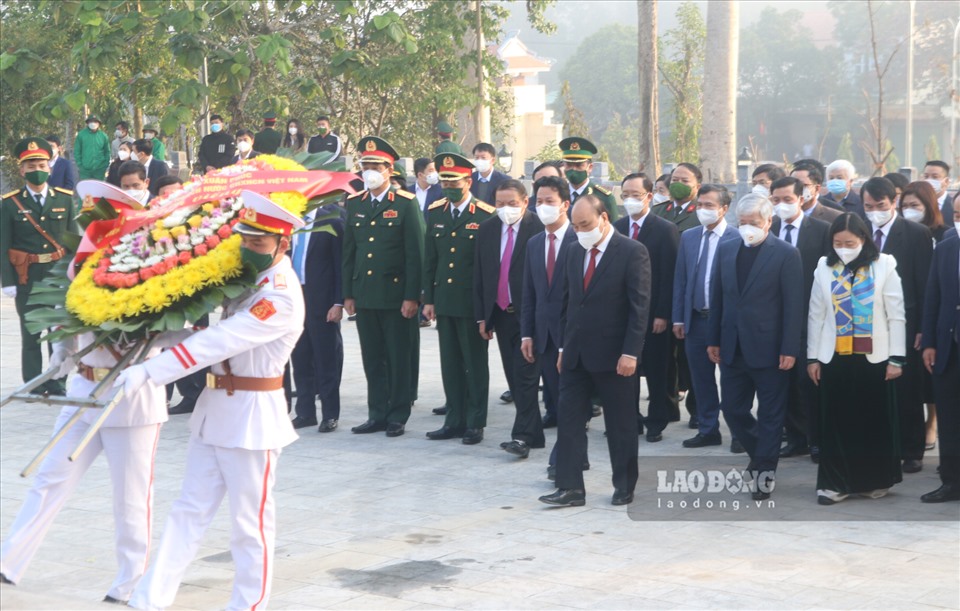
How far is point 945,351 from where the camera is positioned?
7.89 m

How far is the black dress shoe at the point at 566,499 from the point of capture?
308 inches

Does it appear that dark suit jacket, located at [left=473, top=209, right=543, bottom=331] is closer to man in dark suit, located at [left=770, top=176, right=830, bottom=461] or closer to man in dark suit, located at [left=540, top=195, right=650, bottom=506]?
man in dark suit, located at [left=540, top=195, right=650, bottom=506]

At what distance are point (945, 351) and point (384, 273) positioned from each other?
407 cm

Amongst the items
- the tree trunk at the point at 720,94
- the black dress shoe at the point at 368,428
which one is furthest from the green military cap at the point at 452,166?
the tree trunk at the point at 720,94

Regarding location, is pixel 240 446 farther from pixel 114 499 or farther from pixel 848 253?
pixel 848 253

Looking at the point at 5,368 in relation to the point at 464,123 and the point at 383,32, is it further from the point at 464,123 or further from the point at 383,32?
the point at 464,123

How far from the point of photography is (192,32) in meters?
15.9

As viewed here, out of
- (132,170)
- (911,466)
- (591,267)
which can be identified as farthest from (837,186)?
(132,170)

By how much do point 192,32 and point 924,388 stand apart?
1027 centimetres

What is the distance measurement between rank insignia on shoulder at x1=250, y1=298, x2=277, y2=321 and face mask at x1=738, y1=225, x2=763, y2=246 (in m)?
3.66

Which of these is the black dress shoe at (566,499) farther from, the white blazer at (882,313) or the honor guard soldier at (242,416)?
the honor guard soldier at (242,416)

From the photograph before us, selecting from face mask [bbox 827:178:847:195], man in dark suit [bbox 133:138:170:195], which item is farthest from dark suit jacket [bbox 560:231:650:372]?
man in dark suit [bbox 133:138:170:195]

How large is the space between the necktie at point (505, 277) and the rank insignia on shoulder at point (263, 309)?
395 centimetres

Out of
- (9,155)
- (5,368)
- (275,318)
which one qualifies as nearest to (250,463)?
(275,318)
